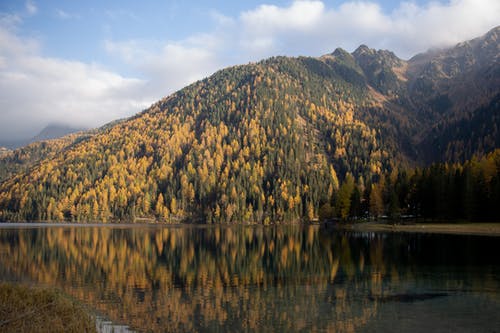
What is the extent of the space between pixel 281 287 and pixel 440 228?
85829 millimetres

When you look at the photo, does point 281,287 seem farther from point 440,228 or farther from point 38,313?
point 440,228

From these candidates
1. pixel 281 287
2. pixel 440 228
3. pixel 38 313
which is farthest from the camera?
pixel 440 228

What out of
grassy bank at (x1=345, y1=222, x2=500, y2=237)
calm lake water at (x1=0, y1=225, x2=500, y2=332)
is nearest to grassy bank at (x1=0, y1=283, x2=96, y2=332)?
calm lake water at (x1=0, y1=225, x2=500, y2=332)

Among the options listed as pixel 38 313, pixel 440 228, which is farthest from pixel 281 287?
pixel 440 228

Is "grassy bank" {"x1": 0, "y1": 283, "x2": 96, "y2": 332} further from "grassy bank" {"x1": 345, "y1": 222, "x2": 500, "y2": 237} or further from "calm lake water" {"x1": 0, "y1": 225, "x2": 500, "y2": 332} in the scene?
"grassy bank" {"x1": 345, "y1": 222, "x2": 500, "y2": 237}

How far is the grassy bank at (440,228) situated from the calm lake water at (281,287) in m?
35.5

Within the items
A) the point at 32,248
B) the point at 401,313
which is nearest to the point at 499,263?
the point at 401,313

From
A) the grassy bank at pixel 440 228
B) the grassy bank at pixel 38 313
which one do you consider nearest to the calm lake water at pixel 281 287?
the grassy bank at pixel 38 313

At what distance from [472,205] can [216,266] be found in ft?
265

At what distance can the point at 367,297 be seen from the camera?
3344 centimetres

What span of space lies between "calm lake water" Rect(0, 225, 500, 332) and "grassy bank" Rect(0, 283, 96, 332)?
3070 mm

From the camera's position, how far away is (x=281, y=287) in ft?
125

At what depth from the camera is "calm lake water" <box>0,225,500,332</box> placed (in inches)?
1046

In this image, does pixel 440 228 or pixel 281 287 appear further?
pixel 440 228
